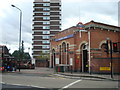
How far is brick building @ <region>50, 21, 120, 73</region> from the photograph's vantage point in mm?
28500

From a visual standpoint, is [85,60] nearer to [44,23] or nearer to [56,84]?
[56,84]

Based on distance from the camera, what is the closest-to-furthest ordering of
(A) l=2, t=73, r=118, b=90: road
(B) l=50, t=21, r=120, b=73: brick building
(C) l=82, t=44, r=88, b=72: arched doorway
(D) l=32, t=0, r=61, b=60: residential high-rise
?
1. (A) l=2, t=73, r=118, b=90: road
2. (B) l=50, t=21, r=120, b=73: brick building
3. (C) l=82, t=44, r=88, b=72: arched doorway
4. (D) l=32, t=0, r=61, b=60: residential high-rise

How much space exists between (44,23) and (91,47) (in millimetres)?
64790

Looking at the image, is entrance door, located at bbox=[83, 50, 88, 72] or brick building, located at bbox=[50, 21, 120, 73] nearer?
brick building, located at bbox=[50, 21, 120, 73]

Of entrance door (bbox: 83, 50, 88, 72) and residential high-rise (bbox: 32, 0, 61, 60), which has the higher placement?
residential high-rise (bbox: 32, 0, 61, 60)

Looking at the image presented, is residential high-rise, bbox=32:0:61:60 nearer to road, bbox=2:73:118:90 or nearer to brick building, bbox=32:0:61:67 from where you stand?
brick building, bbox=32:0:61:67

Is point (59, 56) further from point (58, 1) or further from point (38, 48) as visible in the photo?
point (58, 1)

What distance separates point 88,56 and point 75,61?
3.84 meters

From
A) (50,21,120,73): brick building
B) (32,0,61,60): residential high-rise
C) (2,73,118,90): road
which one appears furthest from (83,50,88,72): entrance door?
(32,0,61,60): residential high-rise

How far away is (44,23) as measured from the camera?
92.9 m

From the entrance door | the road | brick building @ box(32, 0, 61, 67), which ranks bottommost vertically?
the road

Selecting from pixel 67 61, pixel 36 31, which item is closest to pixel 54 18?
pixel 36 31

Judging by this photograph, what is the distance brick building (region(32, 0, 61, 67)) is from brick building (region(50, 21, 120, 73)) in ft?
178

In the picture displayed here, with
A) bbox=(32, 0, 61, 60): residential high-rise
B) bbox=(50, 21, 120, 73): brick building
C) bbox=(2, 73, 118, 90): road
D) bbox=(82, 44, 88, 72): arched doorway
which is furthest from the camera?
bbox=(32, 0, 61, 60): residential high-rise
